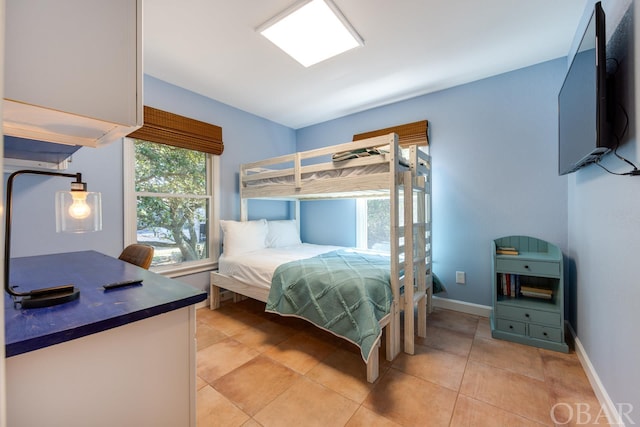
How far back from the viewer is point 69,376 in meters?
0.68

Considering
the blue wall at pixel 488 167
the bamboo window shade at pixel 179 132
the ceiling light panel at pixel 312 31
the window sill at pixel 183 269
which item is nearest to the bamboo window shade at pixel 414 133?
the blue wall at pixel 488 167

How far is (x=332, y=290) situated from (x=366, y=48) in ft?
6.25

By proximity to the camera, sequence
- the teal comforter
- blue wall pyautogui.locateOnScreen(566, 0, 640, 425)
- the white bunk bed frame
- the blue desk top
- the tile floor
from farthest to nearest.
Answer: the white bunk bed frame, the teal comforter, the tile floor, blue wall pyautogui.locateOnScreen(566, 0, 640, 425), the blue desk top

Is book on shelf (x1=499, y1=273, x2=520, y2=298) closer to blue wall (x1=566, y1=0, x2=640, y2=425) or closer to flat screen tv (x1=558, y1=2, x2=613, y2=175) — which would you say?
blue wall (x1=566, y1=0, x2=640, y2=425)

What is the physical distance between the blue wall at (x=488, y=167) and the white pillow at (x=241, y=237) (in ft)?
6.50

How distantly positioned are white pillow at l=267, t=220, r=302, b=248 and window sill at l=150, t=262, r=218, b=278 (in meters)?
0.70

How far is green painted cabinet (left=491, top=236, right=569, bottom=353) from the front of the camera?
197cm

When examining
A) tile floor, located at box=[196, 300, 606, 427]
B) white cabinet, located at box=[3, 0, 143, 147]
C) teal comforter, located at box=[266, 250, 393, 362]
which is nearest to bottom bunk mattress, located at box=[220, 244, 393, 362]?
teal comforter, located at box=[266, 250, 393, 362]

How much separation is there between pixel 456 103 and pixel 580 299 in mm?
2010

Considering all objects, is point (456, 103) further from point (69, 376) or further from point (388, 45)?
point (69, 376)

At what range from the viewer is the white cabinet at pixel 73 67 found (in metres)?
0.64

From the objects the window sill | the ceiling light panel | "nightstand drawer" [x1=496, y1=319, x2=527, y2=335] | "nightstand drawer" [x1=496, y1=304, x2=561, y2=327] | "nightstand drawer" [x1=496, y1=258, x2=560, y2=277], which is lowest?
"nightstand drawer" [x1=496, y1=319, x2=527, y2=335]

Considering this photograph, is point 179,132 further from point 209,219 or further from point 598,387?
point 598,387

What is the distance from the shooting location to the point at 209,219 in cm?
304
